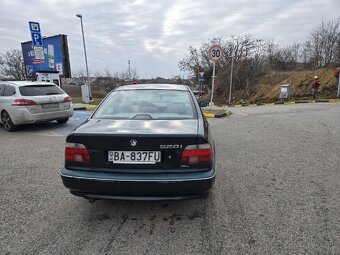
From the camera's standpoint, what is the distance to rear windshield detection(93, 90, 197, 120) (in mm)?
3461

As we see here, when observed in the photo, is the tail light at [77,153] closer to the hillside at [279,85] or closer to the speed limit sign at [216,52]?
the speed limit sign at [216,52]

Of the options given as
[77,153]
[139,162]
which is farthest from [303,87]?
[77,153]

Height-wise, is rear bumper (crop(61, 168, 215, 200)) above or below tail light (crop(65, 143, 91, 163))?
below

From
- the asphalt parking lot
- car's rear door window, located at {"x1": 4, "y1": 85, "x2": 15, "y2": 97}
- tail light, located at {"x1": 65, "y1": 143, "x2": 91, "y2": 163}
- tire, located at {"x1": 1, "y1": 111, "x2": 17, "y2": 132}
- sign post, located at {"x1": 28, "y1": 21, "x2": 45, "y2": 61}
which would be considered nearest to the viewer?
the asphalt parking lot

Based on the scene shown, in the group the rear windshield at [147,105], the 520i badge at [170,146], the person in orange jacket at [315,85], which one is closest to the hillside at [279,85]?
the person in orange jacket at [315,85]

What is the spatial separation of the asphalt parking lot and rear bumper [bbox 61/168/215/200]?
0.42 m

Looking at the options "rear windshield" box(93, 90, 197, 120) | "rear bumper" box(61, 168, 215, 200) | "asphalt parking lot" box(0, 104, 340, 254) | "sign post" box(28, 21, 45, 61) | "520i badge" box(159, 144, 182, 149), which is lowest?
"asphalt parking lot" box(0, 104, 340, 254)

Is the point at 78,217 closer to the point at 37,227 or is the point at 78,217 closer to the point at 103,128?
the point at 37,227

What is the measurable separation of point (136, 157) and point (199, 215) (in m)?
1.07

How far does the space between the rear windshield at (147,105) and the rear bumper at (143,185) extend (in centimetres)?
88

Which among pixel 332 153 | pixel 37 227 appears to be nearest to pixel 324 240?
pixel 37 227

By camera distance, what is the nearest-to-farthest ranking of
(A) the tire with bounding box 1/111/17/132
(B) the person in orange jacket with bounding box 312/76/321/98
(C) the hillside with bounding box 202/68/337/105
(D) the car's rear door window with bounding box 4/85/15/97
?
(D) the car's rear door window with bounding box 4/85/15/97
(A) the tire with bounding box 1/111/17/132
(B) the person in orange jacket with bounding box 312/76/321/98
(C) the hillside with bounding box 202/68/337/105

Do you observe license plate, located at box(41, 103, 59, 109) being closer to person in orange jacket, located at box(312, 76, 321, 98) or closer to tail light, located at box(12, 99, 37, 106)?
tail light, located at box(12, 99, 37, 106)

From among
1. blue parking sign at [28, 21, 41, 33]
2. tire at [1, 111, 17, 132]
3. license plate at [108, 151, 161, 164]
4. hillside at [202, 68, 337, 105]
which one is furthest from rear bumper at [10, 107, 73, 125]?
hillside at [202, 68, 337, 105]
